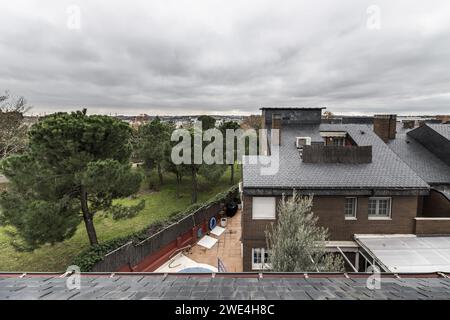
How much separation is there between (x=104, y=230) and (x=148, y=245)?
24.3ft

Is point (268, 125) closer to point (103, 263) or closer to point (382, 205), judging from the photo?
point (382, 205)

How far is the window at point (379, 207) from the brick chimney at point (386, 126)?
9.90m

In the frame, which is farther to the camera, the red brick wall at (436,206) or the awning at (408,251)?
the red brick wall at (436,206)

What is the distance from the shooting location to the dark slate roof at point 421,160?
583 inches

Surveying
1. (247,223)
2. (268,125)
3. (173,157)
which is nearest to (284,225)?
(247,223)

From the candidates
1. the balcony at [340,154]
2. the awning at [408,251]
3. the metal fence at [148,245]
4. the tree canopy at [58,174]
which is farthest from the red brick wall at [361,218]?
the tree canopy at [58,174]

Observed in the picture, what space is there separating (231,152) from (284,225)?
1867 cm

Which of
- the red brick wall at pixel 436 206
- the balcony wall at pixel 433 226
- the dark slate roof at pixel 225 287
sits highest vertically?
the dark slate roof at pixel 225 287

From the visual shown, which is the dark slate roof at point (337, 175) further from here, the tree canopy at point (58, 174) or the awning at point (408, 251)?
the tree canopy at point (58, 174)

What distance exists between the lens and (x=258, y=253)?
12.2m

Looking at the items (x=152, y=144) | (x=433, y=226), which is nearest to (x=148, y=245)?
(x=433, y=226)

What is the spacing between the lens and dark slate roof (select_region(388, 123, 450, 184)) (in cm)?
1482

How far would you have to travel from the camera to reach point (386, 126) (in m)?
19.6

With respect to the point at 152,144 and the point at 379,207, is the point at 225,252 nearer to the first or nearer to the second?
the point at 379,207
